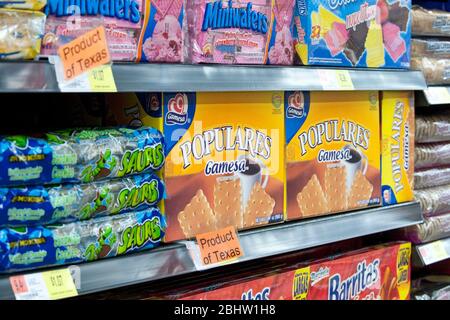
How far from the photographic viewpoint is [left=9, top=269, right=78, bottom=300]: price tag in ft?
4.10

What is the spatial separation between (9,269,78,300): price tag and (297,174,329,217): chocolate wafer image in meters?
0.75

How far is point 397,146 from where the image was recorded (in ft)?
7.13

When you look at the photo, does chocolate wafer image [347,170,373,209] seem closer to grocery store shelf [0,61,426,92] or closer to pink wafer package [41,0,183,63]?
grocery store shelf [0,61,426,92]

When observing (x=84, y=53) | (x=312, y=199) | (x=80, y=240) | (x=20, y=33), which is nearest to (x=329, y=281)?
(x=312, y=199)

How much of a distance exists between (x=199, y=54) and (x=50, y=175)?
47 centimetres

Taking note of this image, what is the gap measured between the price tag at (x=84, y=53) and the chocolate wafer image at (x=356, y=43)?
2.72 ft

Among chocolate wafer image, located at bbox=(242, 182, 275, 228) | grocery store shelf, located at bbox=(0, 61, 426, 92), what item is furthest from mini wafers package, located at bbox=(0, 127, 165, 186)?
chocolate wafer image, located at bbox=(242, 182, 275, 228)

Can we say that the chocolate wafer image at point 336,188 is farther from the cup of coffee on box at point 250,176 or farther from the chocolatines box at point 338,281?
the cup of coffee on box at point 250,176

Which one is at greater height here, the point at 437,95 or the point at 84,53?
the point at 84,53

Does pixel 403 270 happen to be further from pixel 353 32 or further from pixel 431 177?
pixel 353 32

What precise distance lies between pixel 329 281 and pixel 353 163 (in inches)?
13.6

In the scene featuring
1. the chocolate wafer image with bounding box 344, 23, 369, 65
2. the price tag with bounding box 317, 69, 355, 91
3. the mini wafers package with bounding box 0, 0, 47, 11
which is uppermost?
the mini wafers package with bounding box 0, 0, 47, 11

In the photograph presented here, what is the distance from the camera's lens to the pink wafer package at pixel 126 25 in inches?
51.8

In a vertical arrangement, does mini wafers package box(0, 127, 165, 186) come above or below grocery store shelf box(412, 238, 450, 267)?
above
